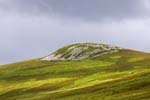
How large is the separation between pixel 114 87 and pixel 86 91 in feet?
38.4

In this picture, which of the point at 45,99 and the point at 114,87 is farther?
the point at 45,99

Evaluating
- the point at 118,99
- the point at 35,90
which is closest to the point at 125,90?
the point at 118,99

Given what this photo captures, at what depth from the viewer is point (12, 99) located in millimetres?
154625

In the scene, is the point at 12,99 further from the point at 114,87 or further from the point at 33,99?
the point at 114,87

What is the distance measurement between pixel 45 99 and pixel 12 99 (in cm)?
3124

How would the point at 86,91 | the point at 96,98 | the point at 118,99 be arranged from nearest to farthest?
the point at 118,99 < the point at 96,98 < the point at 86,91

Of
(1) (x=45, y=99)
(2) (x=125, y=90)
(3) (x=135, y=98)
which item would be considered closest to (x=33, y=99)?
(1) (x=45, y=99)

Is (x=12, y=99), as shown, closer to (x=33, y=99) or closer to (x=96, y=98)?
(x=33, y=99)

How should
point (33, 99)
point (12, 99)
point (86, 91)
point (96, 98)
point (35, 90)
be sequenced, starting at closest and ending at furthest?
point (96, 98) → point (86, 91) → point (33, 99) → point (12, 99) → point (35, 90)

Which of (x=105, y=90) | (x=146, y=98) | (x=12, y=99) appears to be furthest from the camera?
(x=12, y=99)

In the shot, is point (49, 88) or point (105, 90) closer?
point (105, 90)

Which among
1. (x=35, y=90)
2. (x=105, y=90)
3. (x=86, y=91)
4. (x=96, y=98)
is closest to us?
(x=96, y=98)

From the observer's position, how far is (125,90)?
355 feet

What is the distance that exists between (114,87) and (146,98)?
2682 centimetres
